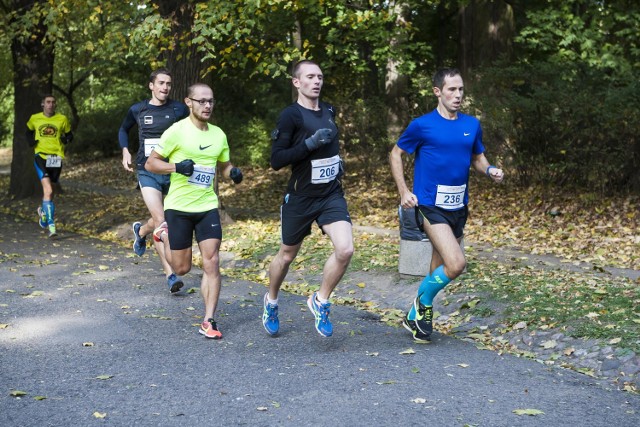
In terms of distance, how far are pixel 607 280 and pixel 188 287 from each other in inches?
176

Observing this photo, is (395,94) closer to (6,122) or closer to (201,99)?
(201,99)

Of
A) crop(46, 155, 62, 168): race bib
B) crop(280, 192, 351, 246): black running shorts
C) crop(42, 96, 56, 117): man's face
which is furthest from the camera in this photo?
crop(46, 155, 62, 168): race bib

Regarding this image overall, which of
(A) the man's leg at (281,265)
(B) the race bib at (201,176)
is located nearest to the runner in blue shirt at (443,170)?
(A) the man's leg at (281,265)

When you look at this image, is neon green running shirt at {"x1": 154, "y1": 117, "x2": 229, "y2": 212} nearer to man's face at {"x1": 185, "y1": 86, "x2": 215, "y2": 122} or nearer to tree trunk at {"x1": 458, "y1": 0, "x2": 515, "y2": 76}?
man's face at {"x1": 185, "y1": 86, "x2": 215, "y2": 122}

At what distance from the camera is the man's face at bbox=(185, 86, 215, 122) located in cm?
706

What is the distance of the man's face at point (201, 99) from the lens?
7.06m

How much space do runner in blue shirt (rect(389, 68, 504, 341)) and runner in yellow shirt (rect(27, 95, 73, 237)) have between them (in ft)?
27.8

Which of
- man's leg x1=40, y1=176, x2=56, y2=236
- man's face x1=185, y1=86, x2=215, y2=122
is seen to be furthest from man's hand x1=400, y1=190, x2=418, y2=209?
man's leg x1=40, y1=176, x2=56, y2=236

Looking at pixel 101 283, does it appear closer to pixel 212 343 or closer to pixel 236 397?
pixel 212 343

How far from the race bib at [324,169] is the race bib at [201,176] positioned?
40.0 inches

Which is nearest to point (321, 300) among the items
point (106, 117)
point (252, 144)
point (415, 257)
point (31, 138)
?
point (415, 257)

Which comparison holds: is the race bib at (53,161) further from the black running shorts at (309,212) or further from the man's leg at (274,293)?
the black running shorts at (309,212)

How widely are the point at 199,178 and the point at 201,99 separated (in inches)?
26.0

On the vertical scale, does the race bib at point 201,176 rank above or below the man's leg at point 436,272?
above
